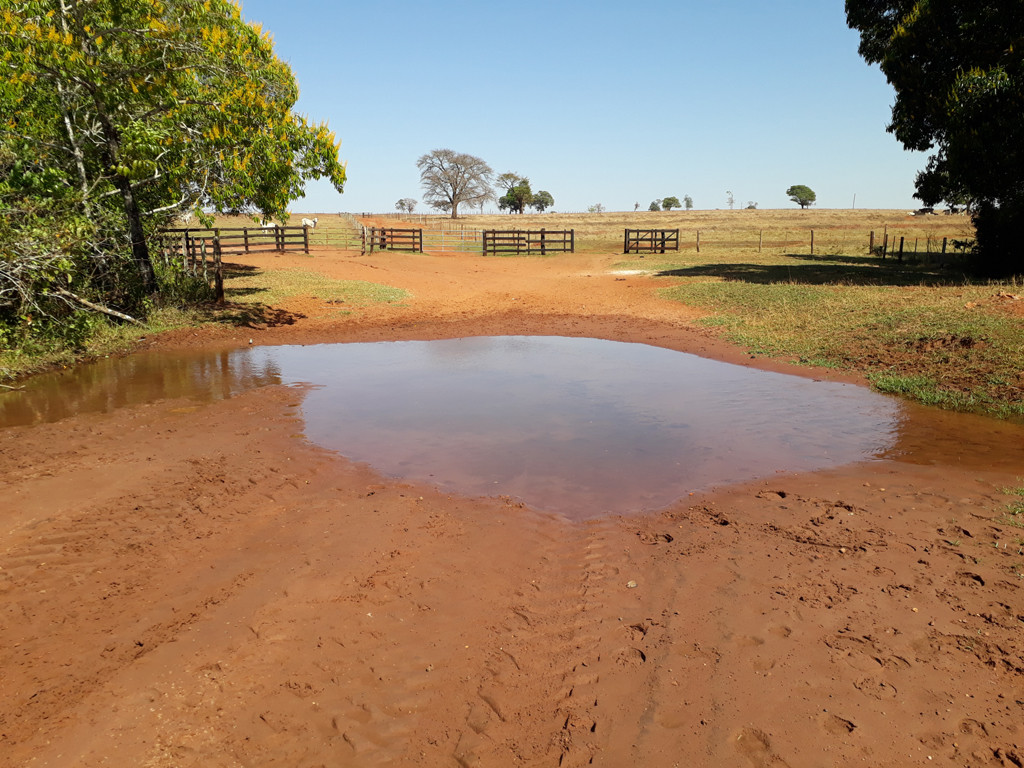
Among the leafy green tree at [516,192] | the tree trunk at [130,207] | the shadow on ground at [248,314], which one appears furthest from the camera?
the leafy green tree at [516,192]

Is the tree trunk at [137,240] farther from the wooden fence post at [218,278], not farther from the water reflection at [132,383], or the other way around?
Result: the water reflection at [132,383]

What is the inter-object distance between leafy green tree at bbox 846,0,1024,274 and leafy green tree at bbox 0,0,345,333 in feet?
60.9

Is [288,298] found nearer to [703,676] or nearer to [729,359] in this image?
[729,359]

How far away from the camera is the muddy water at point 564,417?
7.21 metres

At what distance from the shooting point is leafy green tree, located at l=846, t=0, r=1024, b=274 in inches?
731

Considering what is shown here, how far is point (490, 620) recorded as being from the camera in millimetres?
4445

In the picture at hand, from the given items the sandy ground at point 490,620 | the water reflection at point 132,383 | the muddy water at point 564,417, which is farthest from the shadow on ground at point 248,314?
the sandy ground at point 490,620

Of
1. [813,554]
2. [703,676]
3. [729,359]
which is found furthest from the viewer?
[729,359]

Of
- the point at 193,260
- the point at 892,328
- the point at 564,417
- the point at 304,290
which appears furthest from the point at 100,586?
the point at 193,260

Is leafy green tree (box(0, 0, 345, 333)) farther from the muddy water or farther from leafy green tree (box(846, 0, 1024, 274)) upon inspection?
leafy green tree (box(846, 0, 1024, 274))

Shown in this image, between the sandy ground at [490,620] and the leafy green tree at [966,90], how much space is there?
16652mm

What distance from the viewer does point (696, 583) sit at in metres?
4.91

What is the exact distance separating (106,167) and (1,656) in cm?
1509

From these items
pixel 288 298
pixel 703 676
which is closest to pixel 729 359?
pixel 703 676
